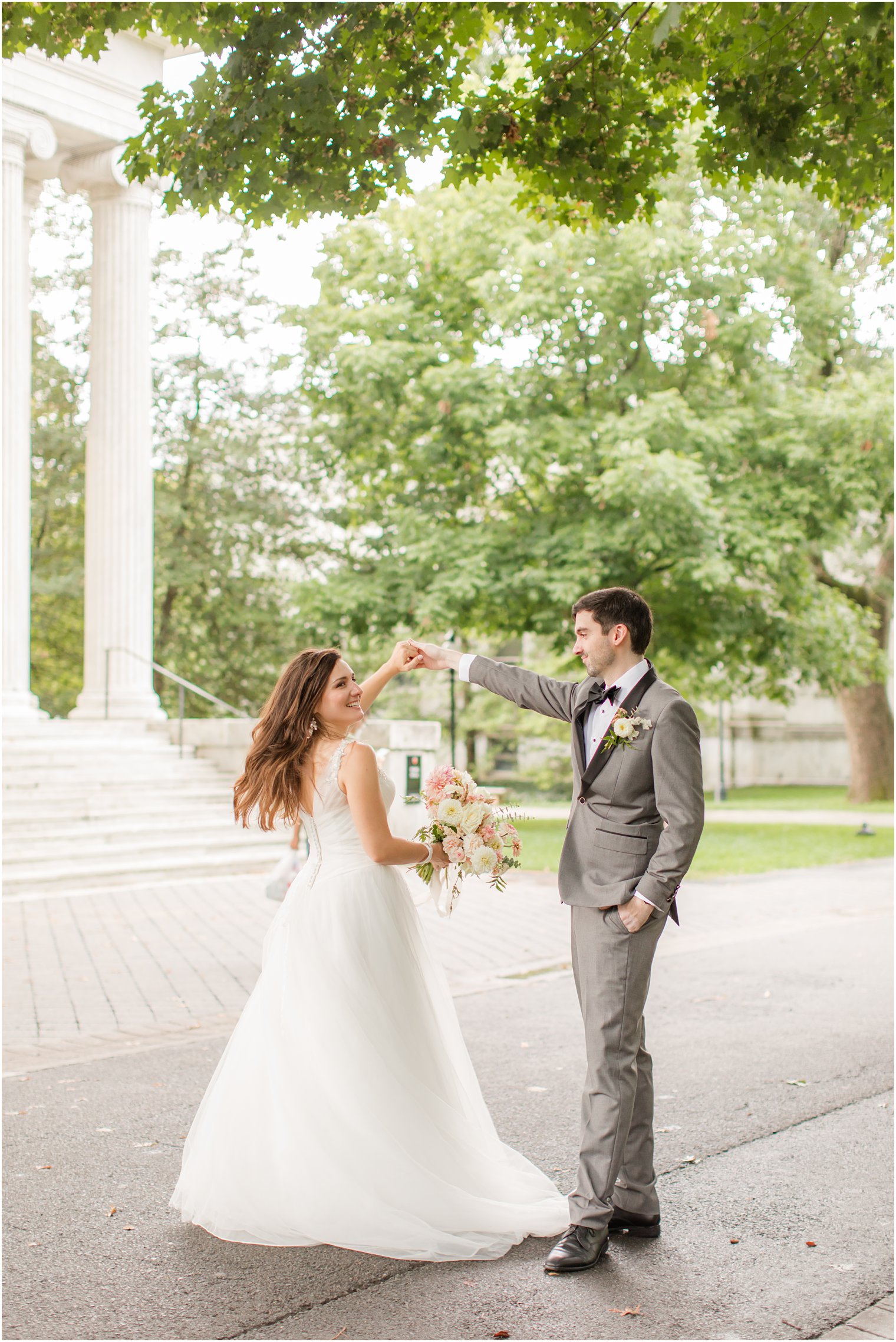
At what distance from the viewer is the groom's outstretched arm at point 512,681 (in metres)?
4.73

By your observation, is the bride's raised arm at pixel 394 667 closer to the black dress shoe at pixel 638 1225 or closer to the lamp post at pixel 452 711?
the lamp post at pixel 452 711

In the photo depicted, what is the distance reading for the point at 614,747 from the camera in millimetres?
4359

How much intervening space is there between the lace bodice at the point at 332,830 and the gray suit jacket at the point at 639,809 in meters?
0.74

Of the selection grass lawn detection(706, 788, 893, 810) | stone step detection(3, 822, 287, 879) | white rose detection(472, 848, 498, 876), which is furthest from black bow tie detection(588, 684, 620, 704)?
grass lawn detection(706, 788, 893, 810)

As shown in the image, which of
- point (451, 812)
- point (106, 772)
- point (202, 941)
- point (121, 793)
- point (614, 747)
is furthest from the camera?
point (106, 772)

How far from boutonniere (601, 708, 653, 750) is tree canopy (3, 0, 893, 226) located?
3896 mm

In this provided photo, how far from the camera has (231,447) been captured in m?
25.7

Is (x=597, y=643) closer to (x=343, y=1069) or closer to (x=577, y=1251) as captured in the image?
(x=343, y=1069)

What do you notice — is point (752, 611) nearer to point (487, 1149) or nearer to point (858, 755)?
point (858, 755)

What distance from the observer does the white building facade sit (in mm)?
18438

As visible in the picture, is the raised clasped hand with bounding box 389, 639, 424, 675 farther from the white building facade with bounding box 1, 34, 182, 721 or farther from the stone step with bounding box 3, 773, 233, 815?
the white building facade with bounding box 1, 34, 182, 721

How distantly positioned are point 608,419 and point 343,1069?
1549cm

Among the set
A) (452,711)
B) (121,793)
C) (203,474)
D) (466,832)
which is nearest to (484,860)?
(466,832)

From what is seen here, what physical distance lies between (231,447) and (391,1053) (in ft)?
73.9
